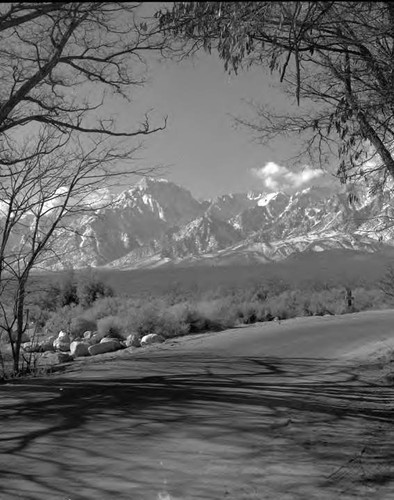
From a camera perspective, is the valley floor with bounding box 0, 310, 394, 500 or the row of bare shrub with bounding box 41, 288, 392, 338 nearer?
the valley floor with bounding box 0, 310, 394, 500

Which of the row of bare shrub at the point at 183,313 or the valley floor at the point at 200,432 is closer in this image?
the valley floor at the point at 200,432

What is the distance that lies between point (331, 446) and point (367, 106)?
5.09m

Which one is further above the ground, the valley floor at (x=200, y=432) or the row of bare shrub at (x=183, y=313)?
the row of bare shrub at (x=183, y=313)

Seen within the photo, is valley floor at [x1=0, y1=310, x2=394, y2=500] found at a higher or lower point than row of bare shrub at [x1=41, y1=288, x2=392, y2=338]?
lower

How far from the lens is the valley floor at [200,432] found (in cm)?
405

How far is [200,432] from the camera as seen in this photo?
5371 millimetres

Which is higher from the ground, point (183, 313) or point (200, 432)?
point (183, 313)

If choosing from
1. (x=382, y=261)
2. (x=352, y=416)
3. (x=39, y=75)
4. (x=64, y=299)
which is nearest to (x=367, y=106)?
(x=352, y=416)

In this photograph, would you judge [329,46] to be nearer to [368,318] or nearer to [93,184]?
[93,184]

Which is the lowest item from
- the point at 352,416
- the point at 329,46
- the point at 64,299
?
the point at 352,416

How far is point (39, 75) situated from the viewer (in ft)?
30.1

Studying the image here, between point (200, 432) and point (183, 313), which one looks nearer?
point (200, 432)

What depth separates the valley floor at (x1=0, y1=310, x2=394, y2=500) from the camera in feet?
13.3

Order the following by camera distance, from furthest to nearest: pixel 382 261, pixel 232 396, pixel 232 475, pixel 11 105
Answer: pixel 382 261
pixel 11 105
pixel 232 396
pixel 232 475
